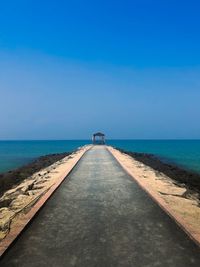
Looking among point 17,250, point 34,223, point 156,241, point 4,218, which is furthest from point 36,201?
point 156,241

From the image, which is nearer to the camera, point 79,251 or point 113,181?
point 79,251

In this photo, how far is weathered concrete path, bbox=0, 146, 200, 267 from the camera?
5.79 meters

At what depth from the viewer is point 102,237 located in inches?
271

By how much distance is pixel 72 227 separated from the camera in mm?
7578

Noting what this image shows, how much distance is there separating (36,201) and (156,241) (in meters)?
4.61

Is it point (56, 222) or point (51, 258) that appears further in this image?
point (56, 222)

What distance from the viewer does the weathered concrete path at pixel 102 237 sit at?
19.0 ft

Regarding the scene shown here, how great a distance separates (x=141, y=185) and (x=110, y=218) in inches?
181

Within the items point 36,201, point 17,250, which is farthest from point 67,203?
point 17,250

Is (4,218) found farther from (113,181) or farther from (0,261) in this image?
(113,181)

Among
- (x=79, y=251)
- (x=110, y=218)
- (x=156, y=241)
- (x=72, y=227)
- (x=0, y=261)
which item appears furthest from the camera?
(x=110, y=218)

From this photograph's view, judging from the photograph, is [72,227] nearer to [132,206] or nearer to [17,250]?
[17,250]

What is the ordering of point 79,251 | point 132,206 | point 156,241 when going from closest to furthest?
point 79,251 → point 156,241 → point 132,206

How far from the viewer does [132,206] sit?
9539mm
